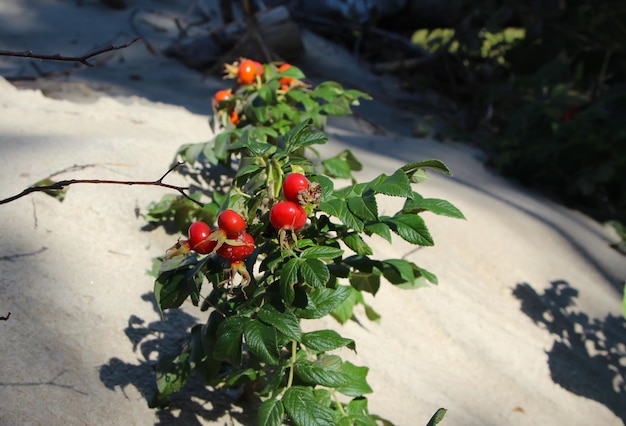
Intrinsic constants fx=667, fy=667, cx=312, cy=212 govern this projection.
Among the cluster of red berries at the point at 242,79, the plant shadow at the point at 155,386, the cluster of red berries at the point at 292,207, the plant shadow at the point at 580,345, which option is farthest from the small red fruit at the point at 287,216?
the plant shadow at the point at 580,345

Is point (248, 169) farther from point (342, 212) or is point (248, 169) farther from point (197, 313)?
point (197, 313)

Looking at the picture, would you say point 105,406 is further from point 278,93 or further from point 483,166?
point 483,166

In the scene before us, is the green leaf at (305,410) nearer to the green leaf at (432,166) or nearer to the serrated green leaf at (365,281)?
the serrated green leaf at (365,281)

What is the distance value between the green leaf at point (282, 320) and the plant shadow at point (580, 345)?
1.41 m

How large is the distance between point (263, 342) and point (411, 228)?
38cm

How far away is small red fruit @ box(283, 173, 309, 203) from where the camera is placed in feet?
4.14

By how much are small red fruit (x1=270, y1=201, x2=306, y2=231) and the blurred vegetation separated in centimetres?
307

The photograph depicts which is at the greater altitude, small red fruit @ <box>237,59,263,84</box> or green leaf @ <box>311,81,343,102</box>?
green leaf @ <box>311,81,343,102</box>

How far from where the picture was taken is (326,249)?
4.11 feet

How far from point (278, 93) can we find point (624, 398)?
1.58m

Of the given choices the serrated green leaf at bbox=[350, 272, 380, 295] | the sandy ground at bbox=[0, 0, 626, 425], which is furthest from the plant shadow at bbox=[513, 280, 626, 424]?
the serrated green leaf at bbox=[350, 272, 380, 295]

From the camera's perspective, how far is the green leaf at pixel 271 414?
1233 millimetres

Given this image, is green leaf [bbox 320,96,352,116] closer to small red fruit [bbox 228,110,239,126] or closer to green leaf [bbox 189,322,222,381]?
small red fruit [bbox 228,110,239,126]

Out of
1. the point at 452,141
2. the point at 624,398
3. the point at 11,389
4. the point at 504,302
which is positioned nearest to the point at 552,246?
the point at 504,302
